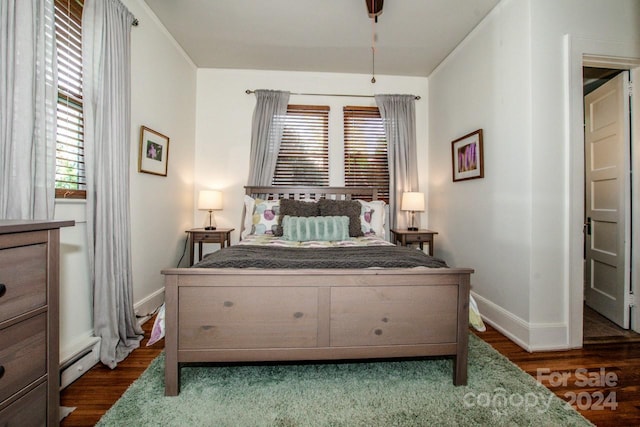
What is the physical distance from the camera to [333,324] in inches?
61.4

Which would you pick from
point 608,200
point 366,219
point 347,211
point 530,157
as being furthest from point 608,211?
point 347,211

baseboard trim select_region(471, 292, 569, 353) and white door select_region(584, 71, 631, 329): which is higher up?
white door select_region(584, 71, 631, 329)

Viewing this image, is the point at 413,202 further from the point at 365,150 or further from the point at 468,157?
the point at 365,150

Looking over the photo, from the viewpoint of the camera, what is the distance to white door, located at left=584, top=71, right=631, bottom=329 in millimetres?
2385

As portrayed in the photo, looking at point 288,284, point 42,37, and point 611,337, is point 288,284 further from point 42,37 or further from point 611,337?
point 611,337

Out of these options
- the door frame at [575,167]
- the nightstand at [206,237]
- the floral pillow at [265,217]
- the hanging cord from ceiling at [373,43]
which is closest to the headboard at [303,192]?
the nightstand at [206,237]

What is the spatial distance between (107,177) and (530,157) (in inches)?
118

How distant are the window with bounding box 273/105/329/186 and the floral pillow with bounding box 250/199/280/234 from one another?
27.1 inches

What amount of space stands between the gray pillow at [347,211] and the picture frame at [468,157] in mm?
1129

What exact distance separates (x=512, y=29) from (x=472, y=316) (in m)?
2.27

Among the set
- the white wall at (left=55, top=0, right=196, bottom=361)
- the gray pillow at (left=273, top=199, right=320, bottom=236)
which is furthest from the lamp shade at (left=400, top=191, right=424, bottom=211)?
the white wall at (left=55, top=0, right=196, bottom=361)

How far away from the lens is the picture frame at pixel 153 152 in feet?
8.25

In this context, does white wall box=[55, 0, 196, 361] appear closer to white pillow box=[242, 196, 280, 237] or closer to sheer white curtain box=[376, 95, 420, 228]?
white pillow box=[242, 196, 280, 237]

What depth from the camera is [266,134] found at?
362 centimetres
